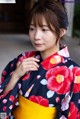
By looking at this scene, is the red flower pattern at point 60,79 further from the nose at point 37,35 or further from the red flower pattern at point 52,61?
the nose at point 37,35

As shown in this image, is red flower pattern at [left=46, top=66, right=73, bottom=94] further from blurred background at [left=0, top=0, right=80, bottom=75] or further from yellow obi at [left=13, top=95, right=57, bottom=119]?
blurred background at [left=0, top=0, right=80, bottom=75]

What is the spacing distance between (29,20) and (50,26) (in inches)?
3.7

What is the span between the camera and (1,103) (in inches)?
46.7

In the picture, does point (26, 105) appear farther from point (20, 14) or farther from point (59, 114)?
point (20, 14)

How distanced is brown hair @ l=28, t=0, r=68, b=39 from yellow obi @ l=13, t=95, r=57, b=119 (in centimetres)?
27

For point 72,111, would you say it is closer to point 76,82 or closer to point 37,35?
point 76,82

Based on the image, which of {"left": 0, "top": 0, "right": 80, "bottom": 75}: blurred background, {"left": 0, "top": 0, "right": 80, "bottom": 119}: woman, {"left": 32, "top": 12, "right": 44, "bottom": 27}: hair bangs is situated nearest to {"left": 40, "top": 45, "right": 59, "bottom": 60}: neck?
{"left": 0, "top": 0, "right": 80, "bottom": 119}: woman

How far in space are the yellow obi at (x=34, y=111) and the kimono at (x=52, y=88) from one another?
1cm

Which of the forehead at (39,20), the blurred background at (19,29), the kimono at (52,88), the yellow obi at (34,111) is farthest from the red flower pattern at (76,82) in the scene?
the blurred background at (19,29)

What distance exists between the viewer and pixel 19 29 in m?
10.3

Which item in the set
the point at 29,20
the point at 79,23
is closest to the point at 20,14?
the point at 79,23

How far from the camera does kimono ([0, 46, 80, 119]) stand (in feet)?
3.64

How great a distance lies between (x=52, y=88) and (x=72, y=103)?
88 mm

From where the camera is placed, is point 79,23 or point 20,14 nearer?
point 79,23
